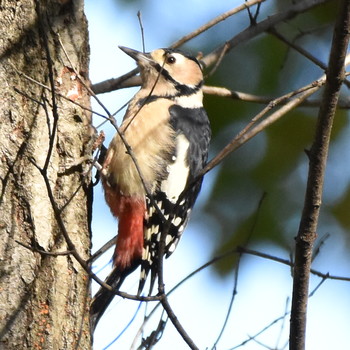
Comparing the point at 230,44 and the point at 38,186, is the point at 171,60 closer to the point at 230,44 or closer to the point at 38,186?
the point at 230,44

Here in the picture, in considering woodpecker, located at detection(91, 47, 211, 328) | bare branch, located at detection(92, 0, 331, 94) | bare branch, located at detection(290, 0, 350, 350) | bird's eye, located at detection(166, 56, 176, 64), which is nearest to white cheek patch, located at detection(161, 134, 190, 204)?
woodpecker, located at detection(91, 47, 211, 328)

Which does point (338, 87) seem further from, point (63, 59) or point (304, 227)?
point (63, 59)

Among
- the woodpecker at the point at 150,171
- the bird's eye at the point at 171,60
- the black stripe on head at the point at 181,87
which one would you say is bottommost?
the woodpecker at the point at 150,171

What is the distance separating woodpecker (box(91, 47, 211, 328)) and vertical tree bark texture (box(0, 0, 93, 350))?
0.61 m

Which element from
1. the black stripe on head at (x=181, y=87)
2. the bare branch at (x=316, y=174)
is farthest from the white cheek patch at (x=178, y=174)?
the bare branch at (x=316, y=174)

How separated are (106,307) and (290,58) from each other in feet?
6.85

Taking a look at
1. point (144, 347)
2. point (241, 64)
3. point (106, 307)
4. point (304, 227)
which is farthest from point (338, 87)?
point (241, 64)

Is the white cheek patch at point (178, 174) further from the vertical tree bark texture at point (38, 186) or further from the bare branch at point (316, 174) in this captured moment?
the bare branch at point (316, 174)

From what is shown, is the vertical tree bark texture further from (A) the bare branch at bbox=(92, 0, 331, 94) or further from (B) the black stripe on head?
(B) the black stripe on head

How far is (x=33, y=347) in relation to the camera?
253 cm

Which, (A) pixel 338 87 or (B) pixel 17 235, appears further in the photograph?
(B) pixel 17 235

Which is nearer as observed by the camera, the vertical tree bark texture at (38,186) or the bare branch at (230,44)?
the vertical tree bark texture at (38,186)

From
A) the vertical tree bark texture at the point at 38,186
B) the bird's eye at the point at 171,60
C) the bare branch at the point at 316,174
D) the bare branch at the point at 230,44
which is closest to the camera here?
the bare branch at the point at 316,174

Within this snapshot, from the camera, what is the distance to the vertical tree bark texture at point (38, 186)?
2574mm
